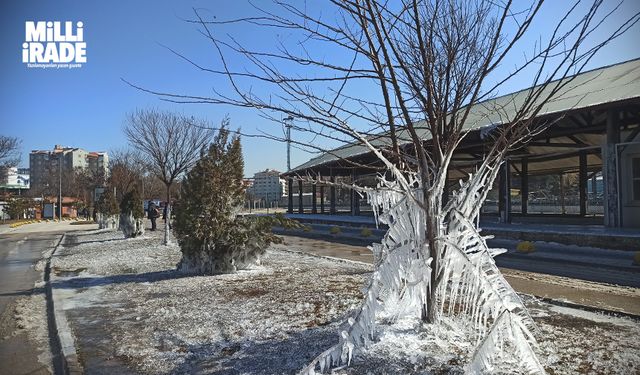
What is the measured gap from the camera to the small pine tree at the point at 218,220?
9.41m

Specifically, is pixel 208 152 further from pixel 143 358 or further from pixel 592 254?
pixel 592 254

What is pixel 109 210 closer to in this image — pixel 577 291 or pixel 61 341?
pixel 61 341

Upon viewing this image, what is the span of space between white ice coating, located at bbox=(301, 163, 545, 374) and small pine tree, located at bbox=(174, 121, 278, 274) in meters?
5.42

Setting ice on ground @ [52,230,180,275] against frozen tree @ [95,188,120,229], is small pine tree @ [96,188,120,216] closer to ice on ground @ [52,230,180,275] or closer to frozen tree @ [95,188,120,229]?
frozen tree @ [95,188,120,229]

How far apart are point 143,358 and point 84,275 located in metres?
6.49

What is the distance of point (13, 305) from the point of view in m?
7.64

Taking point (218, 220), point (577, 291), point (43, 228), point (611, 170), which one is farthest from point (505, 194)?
point (43, 228)

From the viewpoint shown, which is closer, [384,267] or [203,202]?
[384,267]

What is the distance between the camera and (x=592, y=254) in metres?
12.3

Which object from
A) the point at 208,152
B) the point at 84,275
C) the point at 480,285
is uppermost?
the point at 208,152

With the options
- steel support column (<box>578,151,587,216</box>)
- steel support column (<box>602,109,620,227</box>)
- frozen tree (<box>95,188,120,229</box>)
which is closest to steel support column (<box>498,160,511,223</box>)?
steel support column (<box>602,109,620,227</box>)

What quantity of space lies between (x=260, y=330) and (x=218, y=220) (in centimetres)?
463

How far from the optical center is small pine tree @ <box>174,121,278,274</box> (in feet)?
30.9

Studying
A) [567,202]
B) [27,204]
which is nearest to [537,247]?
[567,202]
